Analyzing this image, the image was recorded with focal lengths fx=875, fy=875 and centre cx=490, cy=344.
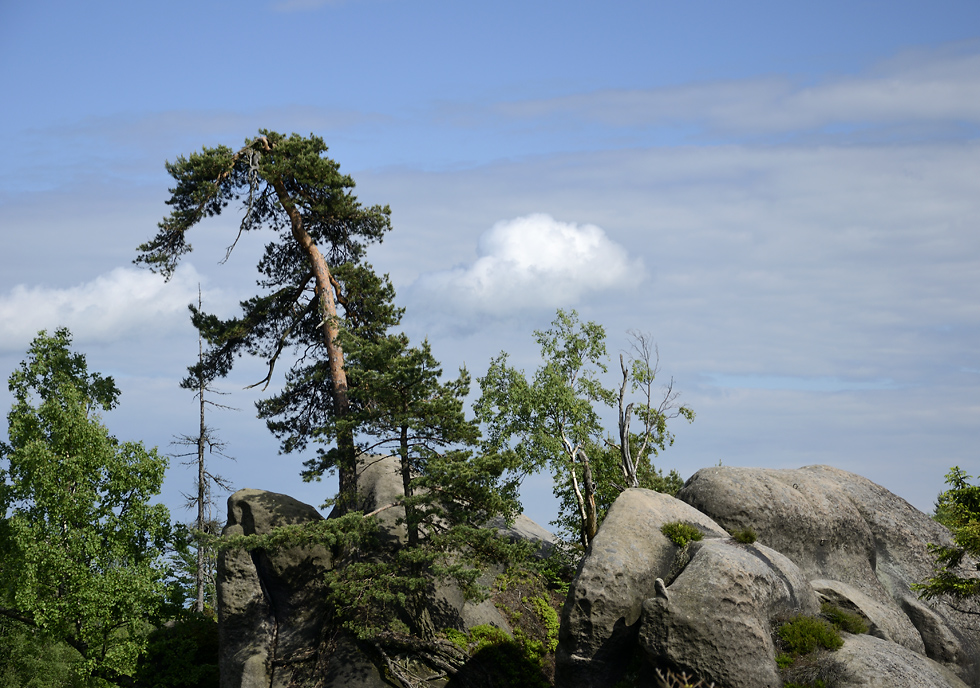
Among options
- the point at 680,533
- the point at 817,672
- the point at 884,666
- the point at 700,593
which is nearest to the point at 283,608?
the point at 680,533

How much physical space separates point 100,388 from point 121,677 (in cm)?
1078

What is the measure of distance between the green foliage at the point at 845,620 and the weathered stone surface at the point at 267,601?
56.3ft

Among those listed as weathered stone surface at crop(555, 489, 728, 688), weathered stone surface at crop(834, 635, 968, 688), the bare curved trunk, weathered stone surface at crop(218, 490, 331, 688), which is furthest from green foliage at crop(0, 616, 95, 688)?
weathered stone surface at crop(834, 635, 968, 688)

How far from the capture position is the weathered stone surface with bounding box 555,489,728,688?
1027 inches

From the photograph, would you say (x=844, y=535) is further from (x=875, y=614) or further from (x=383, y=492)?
(x=383, y=492)

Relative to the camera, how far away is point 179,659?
1300 inches

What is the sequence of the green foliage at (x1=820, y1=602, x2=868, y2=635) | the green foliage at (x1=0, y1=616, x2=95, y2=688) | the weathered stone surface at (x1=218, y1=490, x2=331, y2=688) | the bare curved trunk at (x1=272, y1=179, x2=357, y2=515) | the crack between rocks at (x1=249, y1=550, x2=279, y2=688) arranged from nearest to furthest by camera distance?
the green foliage at (x1=820, y1=602, x2=868, y2=635)
the green foliage at (x1=0, y1=616, x2=95, y2=688)
the crack between rocks at (x1=249, y1=550, x2=279, y2=688)
the weathered stone surface at (x1=218, y1=490, x2=331, y2=688)
the bare curved trunk at (x1=272, y1=179, x2=357, y2=515)

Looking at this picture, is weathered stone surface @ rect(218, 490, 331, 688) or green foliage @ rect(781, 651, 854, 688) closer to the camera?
green foliage @ rect(781, 651, 854, 688)

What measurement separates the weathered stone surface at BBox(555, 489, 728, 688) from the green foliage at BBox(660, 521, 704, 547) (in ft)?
0.68

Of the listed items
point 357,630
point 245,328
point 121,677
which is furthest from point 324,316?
point 121,677

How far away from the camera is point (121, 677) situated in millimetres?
32469

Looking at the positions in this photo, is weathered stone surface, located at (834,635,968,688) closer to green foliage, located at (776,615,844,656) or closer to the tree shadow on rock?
green foliage, located at (776,615,844,656)

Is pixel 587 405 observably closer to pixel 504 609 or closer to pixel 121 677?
pixel 504 609

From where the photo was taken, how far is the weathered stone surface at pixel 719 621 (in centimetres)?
2375
